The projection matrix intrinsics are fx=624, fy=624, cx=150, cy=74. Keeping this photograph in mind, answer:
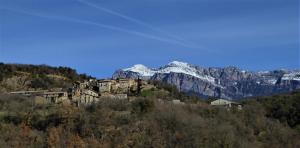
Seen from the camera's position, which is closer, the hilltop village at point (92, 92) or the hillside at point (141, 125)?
the hillside at point (141, 125)

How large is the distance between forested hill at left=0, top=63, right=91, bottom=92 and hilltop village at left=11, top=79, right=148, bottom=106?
3492 millimetres

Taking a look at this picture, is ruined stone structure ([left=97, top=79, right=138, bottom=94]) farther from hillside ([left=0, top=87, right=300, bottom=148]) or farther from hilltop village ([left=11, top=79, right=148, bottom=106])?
hillside ([left=0, top=87, right=300, bottom=148])

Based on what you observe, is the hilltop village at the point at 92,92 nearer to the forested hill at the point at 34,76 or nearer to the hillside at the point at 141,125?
the hillside at the point at 141,125

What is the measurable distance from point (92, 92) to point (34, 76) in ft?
36.1

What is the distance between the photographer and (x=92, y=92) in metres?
66.5

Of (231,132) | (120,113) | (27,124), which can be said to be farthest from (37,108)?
(231,132)

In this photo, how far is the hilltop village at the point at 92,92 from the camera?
63.0 meters

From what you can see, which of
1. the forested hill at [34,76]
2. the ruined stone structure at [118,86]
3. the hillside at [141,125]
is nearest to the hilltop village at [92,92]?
the ruined stone structure at [118,86]

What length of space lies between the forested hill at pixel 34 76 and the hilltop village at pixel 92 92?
3492 mm

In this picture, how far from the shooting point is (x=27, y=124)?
55938mm

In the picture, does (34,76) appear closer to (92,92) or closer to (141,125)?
(92,92)

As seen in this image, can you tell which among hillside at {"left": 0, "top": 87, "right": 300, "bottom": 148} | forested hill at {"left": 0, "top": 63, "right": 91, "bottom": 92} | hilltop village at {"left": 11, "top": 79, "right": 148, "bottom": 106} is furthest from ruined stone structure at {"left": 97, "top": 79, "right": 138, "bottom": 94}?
hillside at {"left": 0, "top": 87, "right": 300, "bottom": 148}

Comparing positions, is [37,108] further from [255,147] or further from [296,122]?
[296,122]

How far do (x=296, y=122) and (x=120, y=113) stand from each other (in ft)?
61.3
